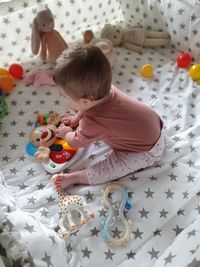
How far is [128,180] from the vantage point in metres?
1.21

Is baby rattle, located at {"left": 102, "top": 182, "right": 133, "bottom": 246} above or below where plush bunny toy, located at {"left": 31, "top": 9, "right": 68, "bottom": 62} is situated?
below

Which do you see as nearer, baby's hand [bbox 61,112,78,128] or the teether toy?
the teether toy

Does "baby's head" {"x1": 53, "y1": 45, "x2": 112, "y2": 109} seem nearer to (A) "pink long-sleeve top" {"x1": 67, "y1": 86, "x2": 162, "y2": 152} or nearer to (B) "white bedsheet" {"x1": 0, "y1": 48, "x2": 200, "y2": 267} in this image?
(A) "pink long-sleeve top" {"x1": 67, "y1": 86, "x2": 162, "y2": 152}

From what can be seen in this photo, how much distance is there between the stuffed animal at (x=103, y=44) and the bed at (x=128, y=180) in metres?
0.05

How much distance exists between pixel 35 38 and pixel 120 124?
572mm

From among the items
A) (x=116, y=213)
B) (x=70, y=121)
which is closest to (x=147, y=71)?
(x=70, y=121)

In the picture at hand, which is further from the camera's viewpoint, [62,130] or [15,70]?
[15,70]

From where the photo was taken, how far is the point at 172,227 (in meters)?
1.11

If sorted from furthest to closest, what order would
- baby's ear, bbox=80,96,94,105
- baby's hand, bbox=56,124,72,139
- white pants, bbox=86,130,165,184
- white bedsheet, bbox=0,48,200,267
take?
baby's hand, bbox=56,124,72,139 → white pants, bbox=86,130,165,184 → baby's ear, bbox=80,96,94,105 → white bedsheet, bbox=0,48,200,267

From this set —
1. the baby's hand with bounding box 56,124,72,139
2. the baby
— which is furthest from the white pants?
the baby's hand with bounding box 56,124,72,139

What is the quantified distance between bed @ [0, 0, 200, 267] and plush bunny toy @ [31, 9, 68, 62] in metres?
0.05

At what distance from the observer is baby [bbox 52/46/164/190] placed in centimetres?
101

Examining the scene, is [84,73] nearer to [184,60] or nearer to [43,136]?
[43,136]

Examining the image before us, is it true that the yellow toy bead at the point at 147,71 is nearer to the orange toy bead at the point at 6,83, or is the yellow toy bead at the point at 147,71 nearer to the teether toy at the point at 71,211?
the orange toy bead at the point at 6,83
